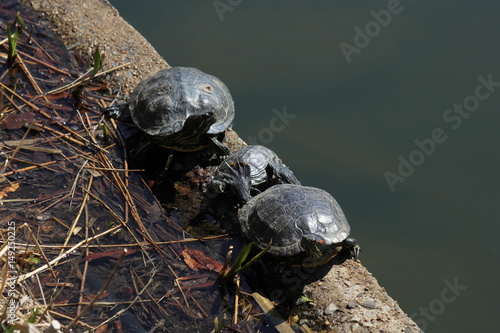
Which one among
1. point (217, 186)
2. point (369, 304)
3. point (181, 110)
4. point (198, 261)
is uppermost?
point (369, 304)

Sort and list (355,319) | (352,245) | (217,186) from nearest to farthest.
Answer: (355,319) < (352,245) < (217,186)

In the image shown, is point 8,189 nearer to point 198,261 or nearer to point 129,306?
point 129,306

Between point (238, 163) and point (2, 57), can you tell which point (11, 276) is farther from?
point (2, 57)

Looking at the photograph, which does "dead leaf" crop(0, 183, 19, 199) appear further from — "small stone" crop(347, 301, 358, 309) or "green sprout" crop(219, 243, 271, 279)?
"small stone" crop(347, 301, 358, 309)

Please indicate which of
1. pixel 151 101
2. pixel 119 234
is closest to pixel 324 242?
pixel 119 234

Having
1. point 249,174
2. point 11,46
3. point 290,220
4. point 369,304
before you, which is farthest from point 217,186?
point 11,46

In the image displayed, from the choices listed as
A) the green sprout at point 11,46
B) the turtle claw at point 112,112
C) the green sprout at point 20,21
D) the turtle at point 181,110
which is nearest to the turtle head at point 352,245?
the turtle at point 181,110
